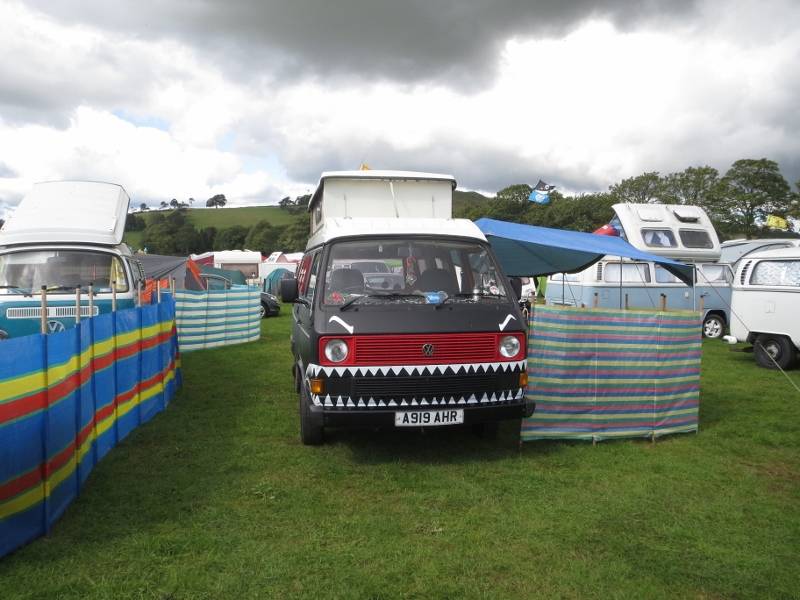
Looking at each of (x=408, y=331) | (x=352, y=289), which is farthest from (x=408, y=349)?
(x=352, y=289)

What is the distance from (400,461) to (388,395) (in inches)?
34.1

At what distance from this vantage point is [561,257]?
9273mm

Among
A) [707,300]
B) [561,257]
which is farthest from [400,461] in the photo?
[707,300]

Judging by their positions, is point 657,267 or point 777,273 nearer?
point 777,273

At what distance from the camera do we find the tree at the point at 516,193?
80000 millimetres

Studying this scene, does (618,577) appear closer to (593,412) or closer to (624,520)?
(624,520)

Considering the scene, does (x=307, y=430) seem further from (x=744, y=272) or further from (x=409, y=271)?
(x=744, y=272)

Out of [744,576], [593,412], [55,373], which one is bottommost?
[744,576]

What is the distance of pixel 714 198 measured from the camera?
173 ft

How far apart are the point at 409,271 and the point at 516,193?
77.1m

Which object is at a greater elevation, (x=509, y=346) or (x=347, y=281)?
(x=347, y=281)

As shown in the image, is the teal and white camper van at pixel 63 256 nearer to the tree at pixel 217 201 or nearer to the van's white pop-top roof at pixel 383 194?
the van's white pop-top roof at pixel 383 194

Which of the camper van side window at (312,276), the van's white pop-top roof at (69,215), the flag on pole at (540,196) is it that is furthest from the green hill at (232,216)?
the camper van side window at (312,276)

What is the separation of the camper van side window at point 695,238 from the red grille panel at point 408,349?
13.0 m
